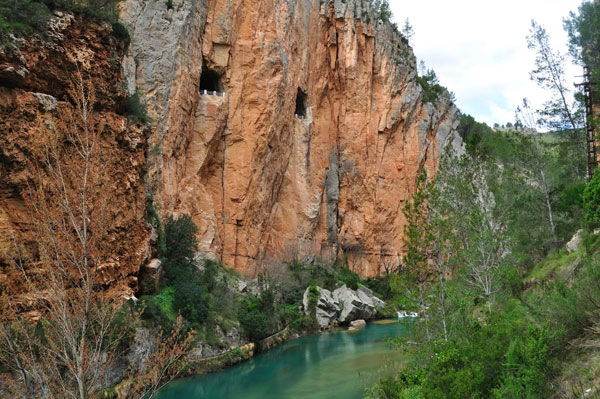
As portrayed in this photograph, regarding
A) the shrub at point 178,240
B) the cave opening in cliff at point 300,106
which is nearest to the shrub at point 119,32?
the shrub at point 178,240

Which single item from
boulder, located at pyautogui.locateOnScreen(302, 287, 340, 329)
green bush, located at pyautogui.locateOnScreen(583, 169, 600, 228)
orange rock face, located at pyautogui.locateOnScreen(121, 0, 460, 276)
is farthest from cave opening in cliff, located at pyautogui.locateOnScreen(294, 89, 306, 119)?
green bush, located at pyautogui.locateOnScreen(583, 169, 600, 228)

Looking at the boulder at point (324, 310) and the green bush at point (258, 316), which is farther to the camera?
the boulder at point (324, 310)

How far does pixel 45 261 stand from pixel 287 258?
33661 millimetres

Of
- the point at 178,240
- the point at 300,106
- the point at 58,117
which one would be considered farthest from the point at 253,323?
the point at 300,106

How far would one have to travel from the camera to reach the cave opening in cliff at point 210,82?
3404cm

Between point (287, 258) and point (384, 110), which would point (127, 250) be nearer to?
point (287, 258)

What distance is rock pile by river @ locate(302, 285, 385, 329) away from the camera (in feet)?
107

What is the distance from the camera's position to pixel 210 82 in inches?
1403

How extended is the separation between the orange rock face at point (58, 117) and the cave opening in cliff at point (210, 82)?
16.8 meters

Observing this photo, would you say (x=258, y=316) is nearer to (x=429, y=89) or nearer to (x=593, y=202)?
(x=593, y=202)

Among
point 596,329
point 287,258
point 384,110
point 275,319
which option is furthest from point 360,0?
point 596,329

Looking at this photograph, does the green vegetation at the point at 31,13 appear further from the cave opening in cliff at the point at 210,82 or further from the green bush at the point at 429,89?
the green bush at the point at 429,89

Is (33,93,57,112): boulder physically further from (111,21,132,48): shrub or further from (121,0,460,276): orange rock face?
(121,0,460,276): orange rock face

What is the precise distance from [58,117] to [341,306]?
2652 cm
